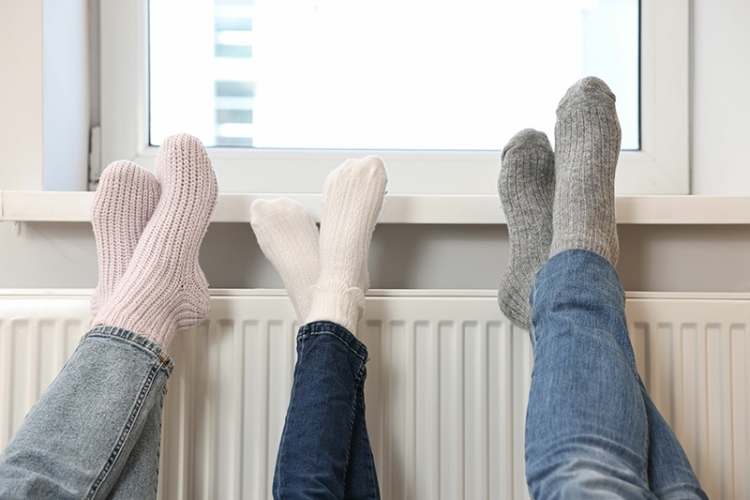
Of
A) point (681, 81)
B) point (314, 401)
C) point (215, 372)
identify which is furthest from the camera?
point (681, 81)

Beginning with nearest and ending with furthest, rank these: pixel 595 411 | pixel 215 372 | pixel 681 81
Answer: pixel 595 411
pixel 215 372
pixel 681 81

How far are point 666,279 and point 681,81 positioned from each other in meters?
0.34

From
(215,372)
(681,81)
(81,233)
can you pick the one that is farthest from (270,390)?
(681,81)

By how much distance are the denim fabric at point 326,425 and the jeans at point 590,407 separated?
0.21 metres

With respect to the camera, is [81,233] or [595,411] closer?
[595,411]

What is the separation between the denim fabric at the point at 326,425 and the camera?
1.96ft

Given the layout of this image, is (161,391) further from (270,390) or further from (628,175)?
(628,175)

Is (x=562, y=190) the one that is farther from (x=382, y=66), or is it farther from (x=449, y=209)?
(x=382, y=66)

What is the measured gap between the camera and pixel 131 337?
0.62m

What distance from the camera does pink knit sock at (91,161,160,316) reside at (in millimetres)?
723

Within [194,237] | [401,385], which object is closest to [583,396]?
[401,385]

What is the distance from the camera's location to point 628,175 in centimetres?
93

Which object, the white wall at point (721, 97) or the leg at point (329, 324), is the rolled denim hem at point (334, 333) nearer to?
the leg at point (329, 324)

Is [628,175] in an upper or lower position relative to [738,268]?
upper
